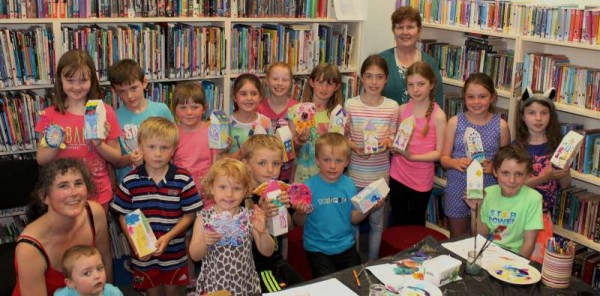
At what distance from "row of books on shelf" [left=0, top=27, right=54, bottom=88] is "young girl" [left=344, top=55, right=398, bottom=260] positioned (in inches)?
78.1

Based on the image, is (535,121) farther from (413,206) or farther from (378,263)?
(378,263)

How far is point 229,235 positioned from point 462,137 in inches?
77.2

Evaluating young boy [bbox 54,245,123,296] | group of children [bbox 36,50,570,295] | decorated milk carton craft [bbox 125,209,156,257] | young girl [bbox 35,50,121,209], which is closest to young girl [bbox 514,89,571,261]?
group of children [bbox 36,50,570,295]

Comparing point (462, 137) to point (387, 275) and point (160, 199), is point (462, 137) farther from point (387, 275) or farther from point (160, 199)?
point (160, 199)

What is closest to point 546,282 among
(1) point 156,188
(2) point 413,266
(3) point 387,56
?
(2) point 413,266

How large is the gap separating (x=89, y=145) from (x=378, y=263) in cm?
186

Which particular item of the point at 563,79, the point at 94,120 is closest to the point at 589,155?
the point at 563,79

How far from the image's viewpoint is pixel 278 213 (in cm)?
295

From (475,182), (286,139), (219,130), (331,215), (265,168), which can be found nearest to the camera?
(475,182)

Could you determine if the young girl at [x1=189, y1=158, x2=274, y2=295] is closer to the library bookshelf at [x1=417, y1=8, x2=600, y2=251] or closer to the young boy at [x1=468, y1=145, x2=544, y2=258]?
the young boy at [x1=468, y1=145, x2=544, y2=258]

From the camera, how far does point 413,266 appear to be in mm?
2785

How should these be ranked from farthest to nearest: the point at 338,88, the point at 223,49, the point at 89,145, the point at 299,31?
the point at 299,31
the point at 223,49
the point at 338,88
the point at 89,145

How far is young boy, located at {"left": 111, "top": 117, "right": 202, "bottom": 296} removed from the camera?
11.0 feet

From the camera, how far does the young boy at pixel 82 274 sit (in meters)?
2.73
